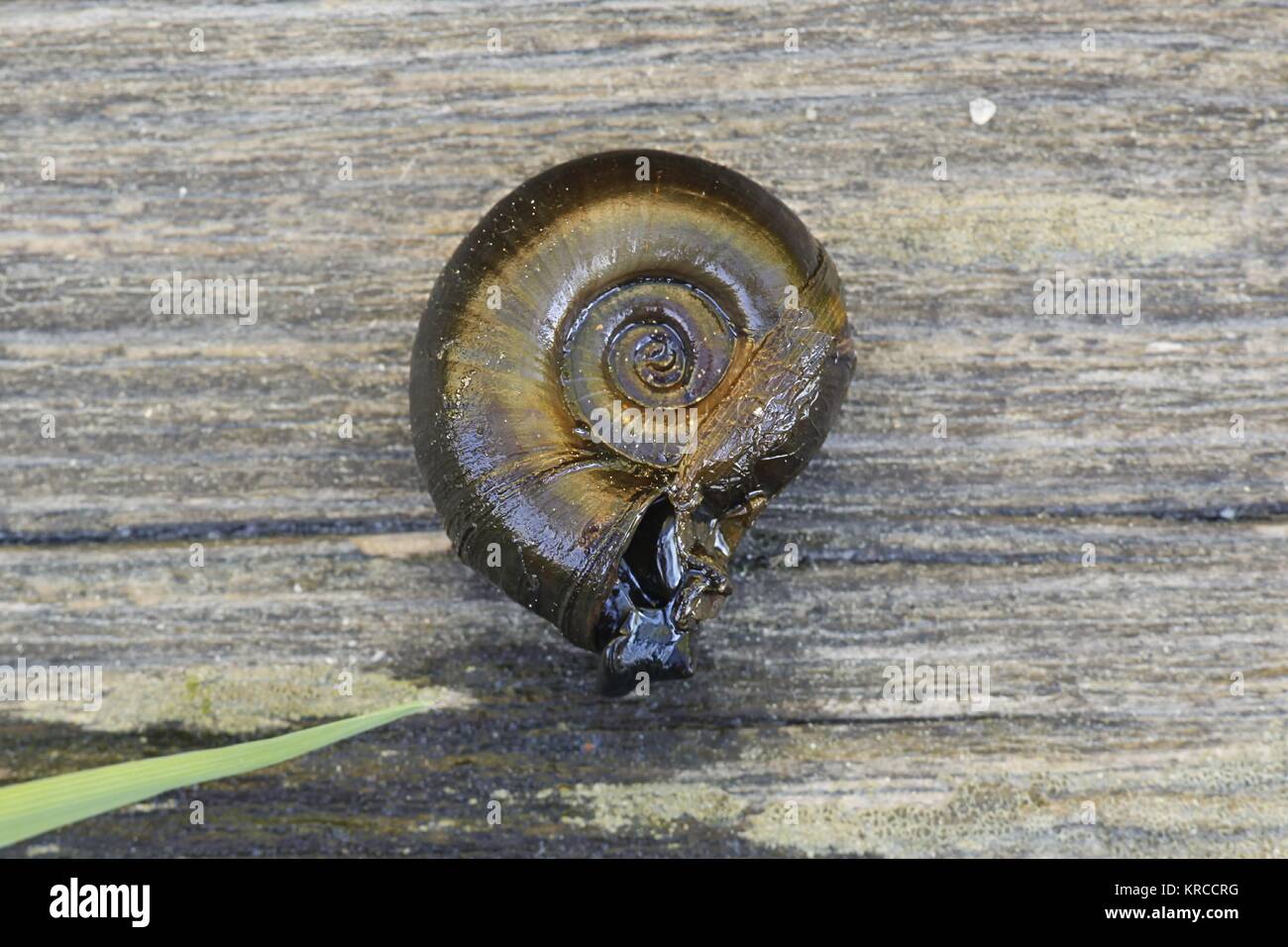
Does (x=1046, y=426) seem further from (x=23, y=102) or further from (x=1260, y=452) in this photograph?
(x=23, y=102)

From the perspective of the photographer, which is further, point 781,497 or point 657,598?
point 781,497

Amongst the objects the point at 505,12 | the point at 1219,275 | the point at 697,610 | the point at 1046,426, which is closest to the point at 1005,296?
the point at 1046,426

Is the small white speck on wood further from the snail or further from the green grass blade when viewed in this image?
the green grass blade

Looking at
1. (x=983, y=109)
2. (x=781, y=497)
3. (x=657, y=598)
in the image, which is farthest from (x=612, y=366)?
(x=983, y=109)

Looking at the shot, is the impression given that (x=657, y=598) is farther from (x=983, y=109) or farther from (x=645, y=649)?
(x=983, y=109)

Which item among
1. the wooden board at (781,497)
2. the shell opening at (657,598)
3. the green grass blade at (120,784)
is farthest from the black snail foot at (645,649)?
the green grass blade at (120,784)

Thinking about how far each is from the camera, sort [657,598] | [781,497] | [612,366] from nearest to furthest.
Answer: [612,366]
[657,598]
[781,497]
